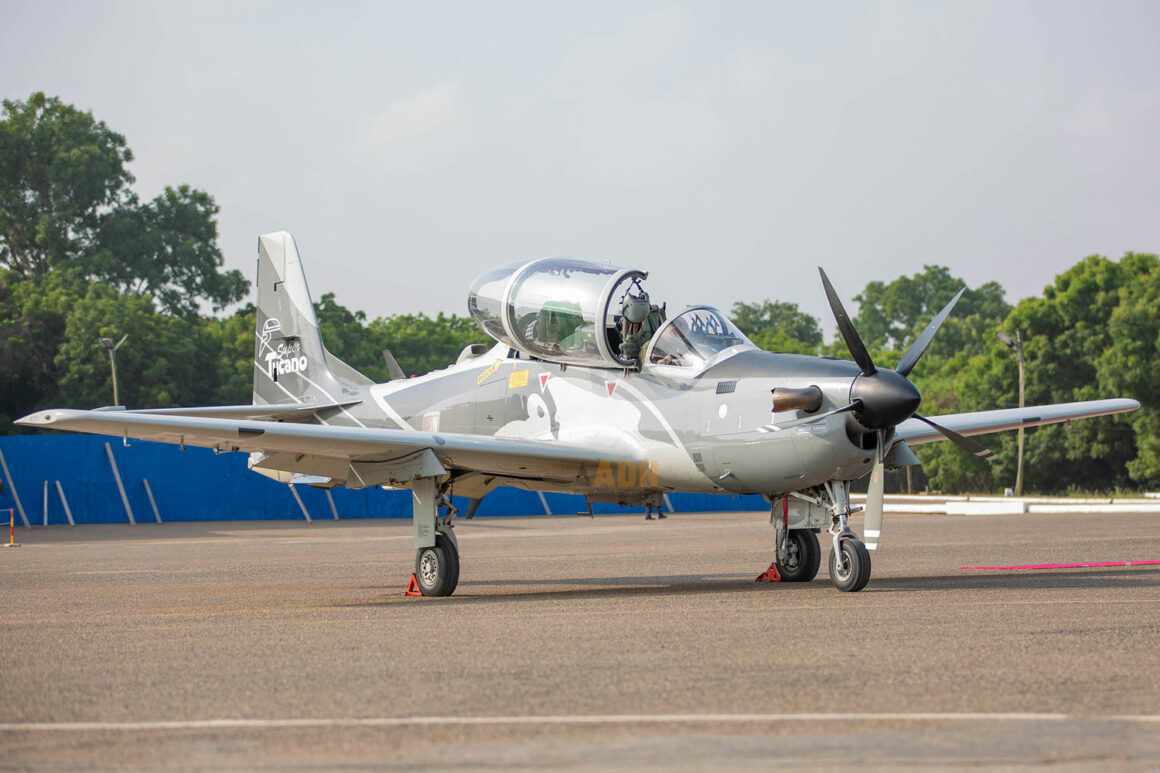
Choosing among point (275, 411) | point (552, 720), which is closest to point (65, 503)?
point (275, 411)

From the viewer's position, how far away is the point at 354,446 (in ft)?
49.8

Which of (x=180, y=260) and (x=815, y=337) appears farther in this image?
(x=815, y=337)

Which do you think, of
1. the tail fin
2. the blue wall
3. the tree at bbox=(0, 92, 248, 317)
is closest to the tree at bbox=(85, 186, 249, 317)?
the tree at bbox=(0, 92, 248, 317)

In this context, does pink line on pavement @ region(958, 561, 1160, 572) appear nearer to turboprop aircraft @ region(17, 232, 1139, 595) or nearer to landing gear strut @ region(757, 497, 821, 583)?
turboprop aircraft @ region(17, 232, 1139, 595)

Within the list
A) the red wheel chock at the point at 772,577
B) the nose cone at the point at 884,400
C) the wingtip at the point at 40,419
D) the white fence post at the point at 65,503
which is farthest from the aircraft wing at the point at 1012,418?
the white fence post at the point at 65,503

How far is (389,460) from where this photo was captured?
16.0m

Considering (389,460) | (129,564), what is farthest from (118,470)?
(389,460)

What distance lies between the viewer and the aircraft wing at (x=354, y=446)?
1435 centimetres

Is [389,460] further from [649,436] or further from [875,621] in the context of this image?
[875,621]

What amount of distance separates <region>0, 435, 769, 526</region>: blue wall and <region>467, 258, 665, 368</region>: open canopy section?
31504 millimetres

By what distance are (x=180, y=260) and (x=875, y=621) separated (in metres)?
89.2

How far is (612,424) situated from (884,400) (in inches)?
131

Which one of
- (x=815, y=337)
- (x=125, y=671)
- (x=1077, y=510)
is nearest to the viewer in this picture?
(x=125, y=671)

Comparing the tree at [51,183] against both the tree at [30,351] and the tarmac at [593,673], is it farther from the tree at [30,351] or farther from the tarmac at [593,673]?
the tarmac at [593,673]
